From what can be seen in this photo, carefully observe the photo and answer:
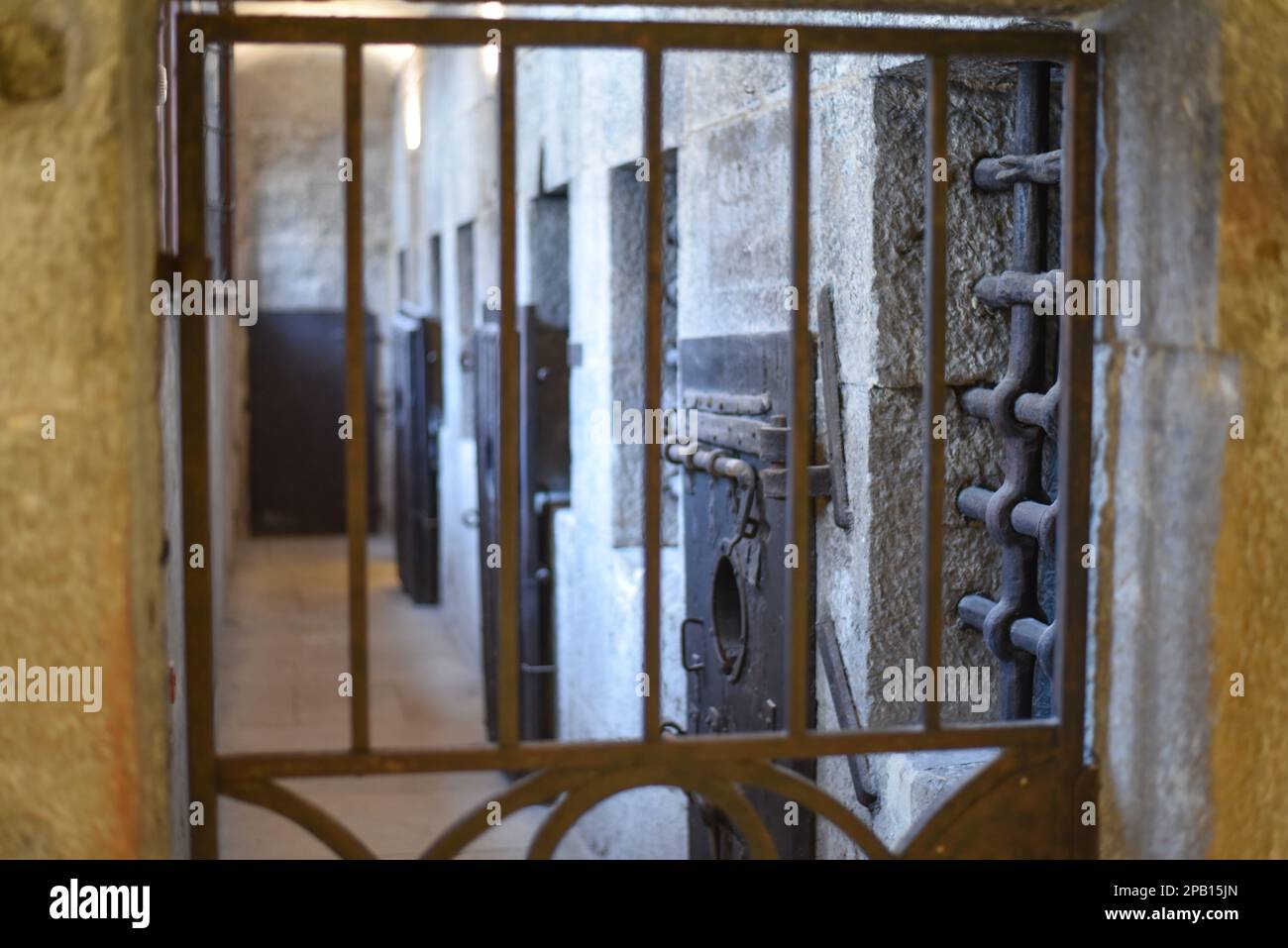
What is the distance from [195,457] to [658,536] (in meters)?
0.56

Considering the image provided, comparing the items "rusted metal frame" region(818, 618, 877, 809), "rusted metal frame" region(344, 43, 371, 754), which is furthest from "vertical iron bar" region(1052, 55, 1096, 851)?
"rusted metal frame" region(818, 618, 877, 809)

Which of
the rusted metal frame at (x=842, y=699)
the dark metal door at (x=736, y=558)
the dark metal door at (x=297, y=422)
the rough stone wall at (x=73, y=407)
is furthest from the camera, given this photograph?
the dark metal door at (x=297, y=422)

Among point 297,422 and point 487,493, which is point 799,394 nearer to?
point 487,493

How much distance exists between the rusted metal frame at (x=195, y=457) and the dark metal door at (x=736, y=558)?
182cm

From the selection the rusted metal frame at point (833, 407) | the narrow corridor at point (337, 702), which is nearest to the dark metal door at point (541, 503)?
the narrow corridor at point (337, 702)

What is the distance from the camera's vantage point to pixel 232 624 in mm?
9227

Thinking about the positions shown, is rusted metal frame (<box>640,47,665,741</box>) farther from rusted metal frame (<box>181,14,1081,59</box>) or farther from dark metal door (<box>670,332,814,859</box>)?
dark metal door (<box>670,332,814,859</box>)

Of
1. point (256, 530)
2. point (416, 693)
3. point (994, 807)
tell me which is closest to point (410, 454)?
point (416, 693)

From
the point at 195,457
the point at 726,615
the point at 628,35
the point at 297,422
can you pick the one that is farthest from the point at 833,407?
the point at 297,422

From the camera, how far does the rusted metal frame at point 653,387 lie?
1.80 meters

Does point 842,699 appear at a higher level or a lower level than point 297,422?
lower

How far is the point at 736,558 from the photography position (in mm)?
3820

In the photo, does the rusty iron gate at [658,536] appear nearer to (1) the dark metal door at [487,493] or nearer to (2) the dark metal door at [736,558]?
(2) the dark metal door at [736,558]

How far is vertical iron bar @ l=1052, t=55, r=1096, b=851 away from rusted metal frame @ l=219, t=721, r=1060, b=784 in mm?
111
